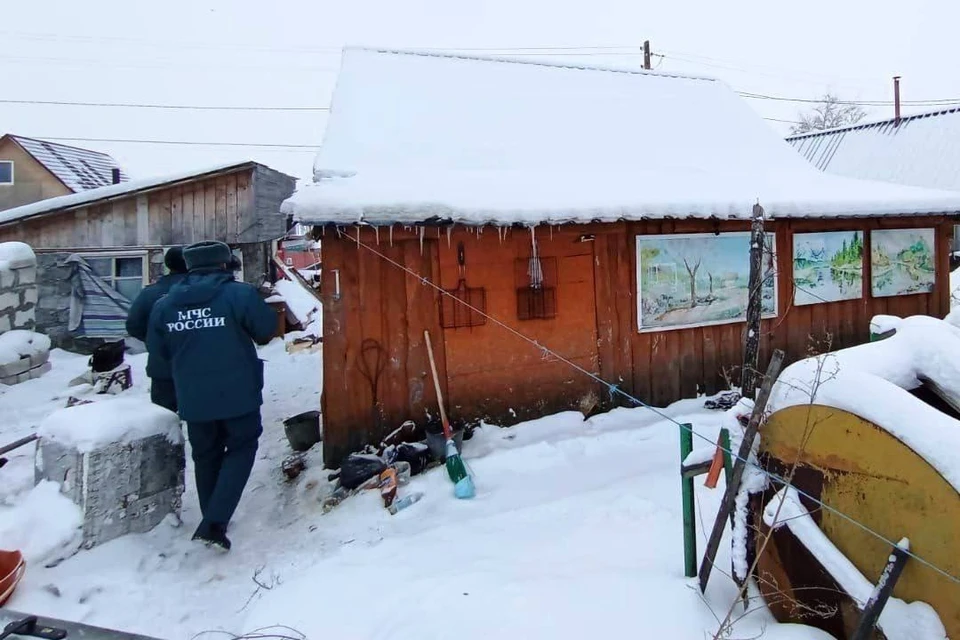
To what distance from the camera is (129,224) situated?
37.3 feet

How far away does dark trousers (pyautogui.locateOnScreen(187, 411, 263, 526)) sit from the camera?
381cm

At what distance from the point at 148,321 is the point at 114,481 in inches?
49.5

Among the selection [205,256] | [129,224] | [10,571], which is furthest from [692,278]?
[129,224]

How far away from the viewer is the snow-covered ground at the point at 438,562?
9.02 ft

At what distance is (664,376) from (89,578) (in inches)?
215

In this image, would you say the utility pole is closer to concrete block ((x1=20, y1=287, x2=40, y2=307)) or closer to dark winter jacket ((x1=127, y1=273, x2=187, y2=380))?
dark winter jacket ((x1=127, y1=273, x2=187, y2=380))

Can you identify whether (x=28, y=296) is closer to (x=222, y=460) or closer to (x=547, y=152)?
(x=222, y=460)

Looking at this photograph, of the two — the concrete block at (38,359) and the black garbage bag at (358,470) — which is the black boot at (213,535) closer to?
the black garbage bag at (358,470)

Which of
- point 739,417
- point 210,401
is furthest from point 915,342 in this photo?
point 210,401

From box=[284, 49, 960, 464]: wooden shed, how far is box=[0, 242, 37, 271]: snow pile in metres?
6.09

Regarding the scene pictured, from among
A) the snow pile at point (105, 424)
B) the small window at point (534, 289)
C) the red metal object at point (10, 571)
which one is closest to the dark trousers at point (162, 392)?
the snow pile at point (105, 424)

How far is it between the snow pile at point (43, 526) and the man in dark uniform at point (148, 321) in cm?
112

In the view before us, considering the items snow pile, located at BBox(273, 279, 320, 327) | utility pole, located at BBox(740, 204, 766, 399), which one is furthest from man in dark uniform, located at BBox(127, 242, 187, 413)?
snow pile, located at BBox(273, 279, 320, 327)

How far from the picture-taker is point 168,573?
3.53 m
